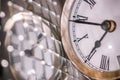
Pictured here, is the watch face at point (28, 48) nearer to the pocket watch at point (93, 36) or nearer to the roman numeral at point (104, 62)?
the pocket watch at point (93, 36)

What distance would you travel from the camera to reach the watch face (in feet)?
4.79

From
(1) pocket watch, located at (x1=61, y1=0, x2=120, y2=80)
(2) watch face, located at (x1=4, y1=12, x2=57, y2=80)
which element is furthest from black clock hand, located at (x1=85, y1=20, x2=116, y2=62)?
(2) watch face, located at (x1=4, y1=12, x2=57, y2=80)

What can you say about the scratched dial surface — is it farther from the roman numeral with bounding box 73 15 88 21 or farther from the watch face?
the watch face

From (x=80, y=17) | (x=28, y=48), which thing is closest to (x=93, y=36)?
(x=80, y=17)

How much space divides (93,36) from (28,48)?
15.1 inches

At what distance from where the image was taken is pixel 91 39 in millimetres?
1660

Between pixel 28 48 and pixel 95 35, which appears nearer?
pixel 28 48

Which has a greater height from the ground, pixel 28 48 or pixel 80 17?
pixel 80 17

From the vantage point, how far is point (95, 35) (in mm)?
1670

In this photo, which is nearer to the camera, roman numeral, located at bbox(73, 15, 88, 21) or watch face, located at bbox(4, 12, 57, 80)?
watch face, located at bbox(4, 12, 57, 80)

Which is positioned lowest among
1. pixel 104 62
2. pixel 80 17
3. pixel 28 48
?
pixel 104 62

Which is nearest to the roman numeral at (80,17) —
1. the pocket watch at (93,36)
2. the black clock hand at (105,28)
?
the pocket watch at (93,36)

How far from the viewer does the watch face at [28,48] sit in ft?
4.79

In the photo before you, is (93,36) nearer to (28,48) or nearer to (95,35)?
(95,35)
